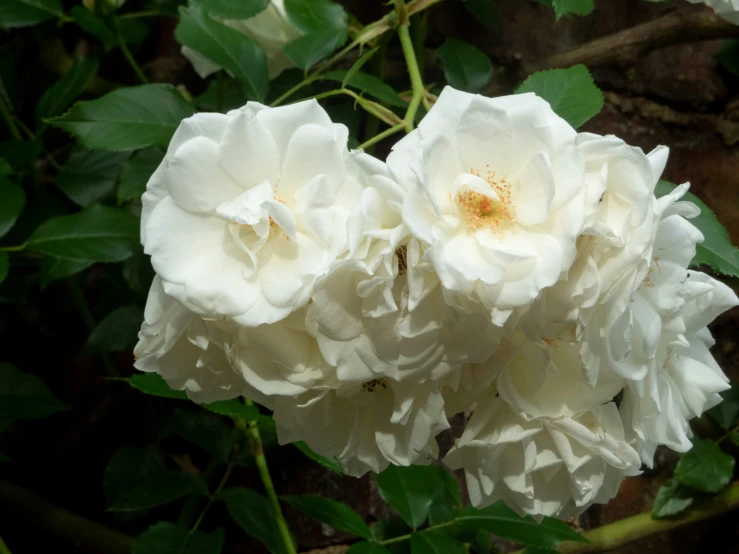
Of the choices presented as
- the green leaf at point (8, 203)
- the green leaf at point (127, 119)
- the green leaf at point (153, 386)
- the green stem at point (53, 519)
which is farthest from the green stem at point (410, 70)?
the green stem at point (53, 519)

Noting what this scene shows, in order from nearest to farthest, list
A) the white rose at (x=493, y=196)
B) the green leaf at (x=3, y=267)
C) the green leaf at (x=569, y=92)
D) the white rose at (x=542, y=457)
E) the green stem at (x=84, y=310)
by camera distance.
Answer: the white rose at (x=493, y=196) → the white rose at (x=542, y=457) → the green leaf at (x=569, y=92) → the green leaf at (x=3, y=267) → the green stem at (x=84, y=310)

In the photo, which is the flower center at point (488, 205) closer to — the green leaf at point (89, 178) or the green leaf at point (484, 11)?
the green leaf at point (484, 11)

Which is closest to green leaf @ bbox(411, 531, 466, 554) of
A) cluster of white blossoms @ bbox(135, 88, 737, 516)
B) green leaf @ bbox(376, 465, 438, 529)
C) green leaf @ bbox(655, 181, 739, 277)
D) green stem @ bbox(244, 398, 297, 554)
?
green leaf @ bbox(376, 465, 438, 529)

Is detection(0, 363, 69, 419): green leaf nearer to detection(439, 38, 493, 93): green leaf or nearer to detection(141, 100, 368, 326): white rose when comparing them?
detection(141, 100, 368, 326): white rose

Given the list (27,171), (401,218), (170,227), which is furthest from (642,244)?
(27,171)

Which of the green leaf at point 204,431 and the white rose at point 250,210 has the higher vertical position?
the white rose at point 250,210

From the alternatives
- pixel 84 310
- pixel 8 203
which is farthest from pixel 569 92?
pixel 84 310
